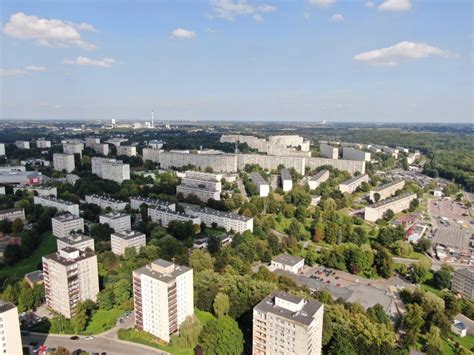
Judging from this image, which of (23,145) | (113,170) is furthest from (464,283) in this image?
(23,145)

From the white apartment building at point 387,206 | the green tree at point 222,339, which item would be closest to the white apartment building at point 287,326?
the green tree at point 222,339

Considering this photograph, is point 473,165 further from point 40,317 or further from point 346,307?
point 40,317

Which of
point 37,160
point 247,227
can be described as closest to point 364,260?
point 247,227

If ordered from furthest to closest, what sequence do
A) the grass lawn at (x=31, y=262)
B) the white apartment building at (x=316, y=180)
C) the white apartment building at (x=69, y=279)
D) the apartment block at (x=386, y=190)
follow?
the white apartment building at (x=316, y=180)
the apartment block at (x=386, y=190)
the grass lawn at (x=31, y=262)
the white apartment building at (x=69, y=279)

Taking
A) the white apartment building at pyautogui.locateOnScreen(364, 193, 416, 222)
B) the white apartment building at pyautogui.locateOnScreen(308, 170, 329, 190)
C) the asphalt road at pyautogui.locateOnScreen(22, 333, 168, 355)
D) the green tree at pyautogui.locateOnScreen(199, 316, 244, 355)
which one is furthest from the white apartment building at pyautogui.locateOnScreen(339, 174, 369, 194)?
the asphalt road at pyautogui.locateOnScreen(22, 333, 168, 355)

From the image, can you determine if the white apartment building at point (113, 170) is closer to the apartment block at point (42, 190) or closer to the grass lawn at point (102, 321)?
the apartment block at point (42, 190)

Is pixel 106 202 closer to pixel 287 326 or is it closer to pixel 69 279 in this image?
pixel 69 279

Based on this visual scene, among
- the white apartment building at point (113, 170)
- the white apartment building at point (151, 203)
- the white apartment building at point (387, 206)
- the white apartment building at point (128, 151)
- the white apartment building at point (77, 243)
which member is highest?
the white apartment building at point (128, 151)
